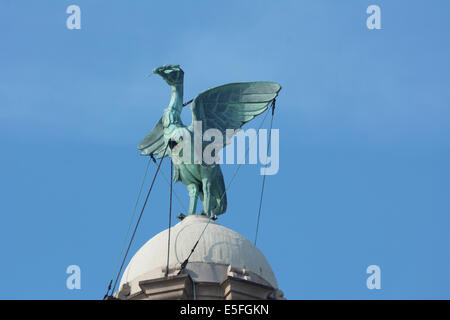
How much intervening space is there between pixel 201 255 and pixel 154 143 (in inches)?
267

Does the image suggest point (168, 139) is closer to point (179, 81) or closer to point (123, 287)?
point (179, 81)

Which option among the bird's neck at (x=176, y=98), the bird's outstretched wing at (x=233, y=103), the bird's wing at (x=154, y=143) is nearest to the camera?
the bird's outstretched wing at (x=233, y=103)

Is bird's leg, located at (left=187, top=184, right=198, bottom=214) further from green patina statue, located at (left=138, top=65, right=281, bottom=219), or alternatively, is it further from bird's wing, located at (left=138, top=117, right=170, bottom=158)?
bird's wing, located at (left=138, top=117, right=170, bottom=158)

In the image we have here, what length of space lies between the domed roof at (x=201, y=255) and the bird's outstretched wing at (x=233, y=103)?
4.36 m

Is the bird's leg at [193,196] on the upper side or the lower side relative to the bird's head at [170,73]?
lower

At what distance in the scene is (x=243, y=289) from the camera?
137 ft

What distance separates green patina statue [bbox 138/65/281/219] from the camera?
46.3 meters

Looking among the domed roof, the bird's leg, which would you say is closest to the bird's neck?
the bird's leg

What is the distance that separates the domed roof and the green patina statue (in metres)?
2.14

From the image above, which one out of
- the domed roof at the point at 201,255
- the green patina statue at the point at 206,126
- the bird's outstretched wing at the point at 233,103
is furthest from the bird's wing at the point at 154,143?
the domed roof at the point at 201,255

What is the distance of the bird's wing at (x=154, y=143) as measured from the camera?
1900 inches

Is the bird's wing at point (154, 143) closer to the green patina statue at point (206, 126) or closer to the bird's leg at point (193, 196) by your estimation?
the green patina statue at point (206, 126)
